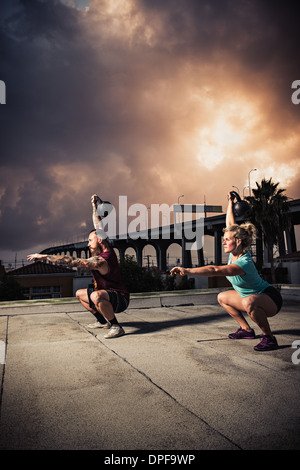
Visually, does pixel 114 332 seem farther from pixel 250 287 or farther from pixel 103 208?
pixel 250 287

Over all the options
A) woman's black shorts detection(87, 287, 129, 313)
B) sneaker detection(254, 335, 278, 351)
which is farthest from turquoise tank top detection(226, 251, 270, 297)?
woman's black shorts detection(87, 287, 129, 313)

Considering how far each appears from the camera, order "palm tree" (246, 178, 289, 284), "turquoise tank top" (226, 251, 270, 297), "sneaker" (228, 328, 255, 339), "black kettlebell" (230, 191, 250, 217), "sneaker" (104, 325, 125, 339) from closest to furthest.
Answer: "turquoise tank top" (226, 251, 270, 297) < "sneaker" (228, 328, 255, 339) < "sneaker" (104, 325, 125, 339) < "black kettlebell" (230, 191, 250, 217) < "palm tree" (246, 178, 289, 284)

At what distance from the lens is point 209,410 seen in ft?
7.42

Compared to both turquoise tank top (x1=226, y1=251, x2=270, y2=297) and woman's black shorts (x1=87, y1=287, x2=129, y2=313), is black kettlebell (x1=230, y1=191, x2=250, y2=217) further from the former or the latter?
woman's black shorts (x1=87, y1=287, x2=129, y2=313)

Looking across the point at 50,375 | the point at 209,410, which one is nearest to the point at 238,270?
the point at 209,410

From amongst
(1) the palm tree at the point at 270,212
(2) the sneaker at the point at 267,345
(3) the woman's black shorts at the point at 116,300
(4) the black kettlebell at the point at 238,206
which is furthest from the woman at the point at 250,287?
(1) the palm tree at the point at 270,212

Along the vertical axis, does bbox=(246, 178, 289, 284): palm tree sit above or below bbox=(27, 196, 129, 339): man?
above

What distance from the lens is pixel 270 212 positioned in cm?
3319

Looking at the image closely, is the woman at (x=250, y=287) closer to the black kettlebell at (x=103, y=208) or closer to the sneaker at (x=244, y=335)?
the sneaker at (x=244, y=335)

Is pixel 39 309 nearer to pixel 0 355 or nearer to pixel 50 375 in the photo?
pixel 0 355

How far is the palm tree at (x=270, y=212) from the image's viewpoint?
3303 centimetres

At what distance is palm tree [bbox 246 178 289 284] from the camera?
33.0 meters

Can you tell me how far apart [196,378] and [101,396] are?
94 centimetres

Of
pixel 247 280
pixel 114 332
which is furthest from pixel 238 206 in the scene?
pixel 114 332
